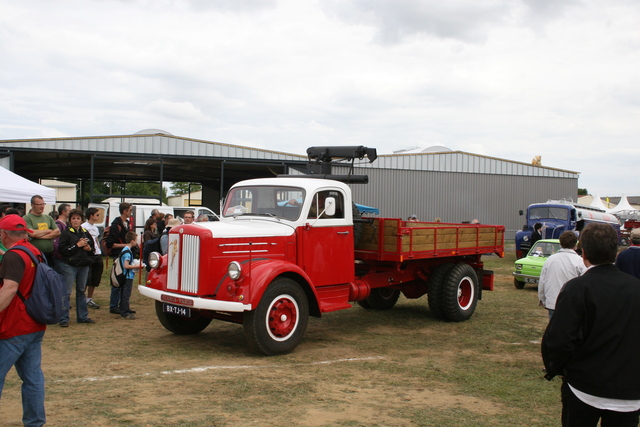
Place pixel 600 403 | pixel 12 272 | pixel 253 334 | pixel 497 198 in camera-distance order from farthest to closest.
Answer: pixel 497 198, pixel 253 334, pixel 12 272, pixel 600 403

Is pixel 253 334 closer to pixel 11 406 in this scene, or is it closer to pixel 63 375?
pixel 63 375

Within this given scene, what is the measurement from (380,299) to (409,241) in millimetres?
2406

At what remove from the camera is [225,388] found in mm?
5371

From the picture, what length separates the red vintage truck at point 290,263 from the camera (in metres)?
6.64

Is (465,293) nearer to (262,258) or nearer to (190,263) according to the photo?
(262,258)

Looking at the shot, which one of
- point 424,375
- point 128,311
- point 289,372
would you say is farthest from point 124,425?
point 128,311

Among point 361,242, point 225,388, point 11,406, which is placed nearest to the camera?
point 11,406

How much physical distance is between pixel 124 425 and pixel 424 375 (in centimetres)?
314

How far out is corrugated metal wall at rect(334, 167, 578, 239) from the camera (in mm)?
→ 27297

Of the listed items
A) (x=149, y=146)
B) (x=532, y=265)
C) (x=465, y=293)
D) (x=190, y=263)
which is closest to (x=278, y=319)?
(x=190, y=263)

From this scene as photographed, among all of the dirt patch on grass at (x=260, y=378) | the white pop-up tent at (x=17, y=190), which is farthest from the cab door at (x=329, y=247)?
the white pop-up tent at (x=17, y=190)

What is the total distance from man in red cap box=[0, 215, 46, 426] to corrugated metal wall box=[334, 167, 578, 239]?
73.6 ft

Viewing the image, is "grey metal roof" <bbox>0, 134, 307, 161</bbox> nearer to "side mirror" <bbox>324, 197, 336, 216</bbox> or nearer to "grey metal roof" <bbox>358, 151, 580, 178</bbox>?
"grey metal roof" <bbox>358, 151, 580, 178</bbox>

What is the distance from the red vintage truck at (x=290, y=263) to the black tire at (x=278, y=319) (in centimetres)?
1
